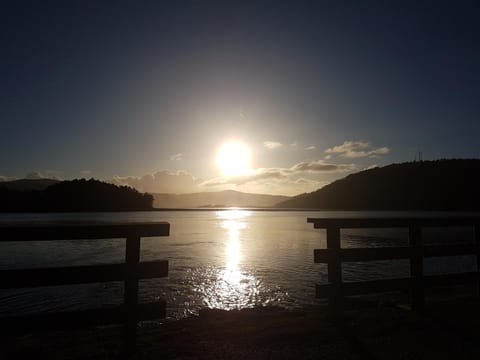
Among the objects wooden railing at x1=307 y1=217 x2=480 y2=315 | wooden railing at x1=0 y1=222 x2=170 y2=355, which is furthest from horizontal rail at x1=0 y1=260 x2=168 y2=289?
wooden railing at x1=307 y1=217 x2=480 y2=315

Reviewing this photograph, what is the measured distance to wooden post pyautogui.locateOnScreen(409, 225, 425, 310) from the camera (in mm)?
6668

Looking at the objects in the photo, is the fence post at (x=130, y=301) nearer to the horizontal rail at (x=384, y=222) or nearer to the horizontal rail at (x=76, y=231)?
the horizontal rail at (x=76, y=231)

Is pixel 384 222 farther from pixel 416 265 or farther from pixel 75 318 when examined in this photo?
pixel 75 318

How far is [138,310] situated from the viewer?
4.76 metres

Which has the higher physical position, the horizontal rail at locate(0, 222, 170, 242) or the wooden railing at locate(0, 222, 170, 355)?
the horizontal rail at locate(0, 222, 170, 242)

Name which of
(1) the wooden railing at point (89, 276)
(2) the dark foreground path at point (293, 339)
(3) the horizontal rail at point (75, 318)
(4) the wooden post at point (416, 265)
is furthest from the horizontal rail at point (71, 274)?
(4) the wooden post at point (416, 265)

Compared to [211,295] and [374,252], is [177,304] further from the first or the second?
[374,252]

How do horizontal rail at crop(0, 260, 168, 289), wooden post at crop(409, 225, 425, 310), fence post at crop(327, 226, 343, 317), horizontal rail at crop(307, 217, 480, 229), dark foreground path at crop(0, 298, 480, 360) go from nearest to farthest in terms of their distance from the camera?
horizontal rail at crop(0, 260, 168, 289) < dark foreground path at crop(0, 298, 480, 360) < fence post at crop(327, 226, 343, 317) < horizontal rail at crop(307, 217, 480, 229) < wooden post at crop(409, 225, 425, 310)

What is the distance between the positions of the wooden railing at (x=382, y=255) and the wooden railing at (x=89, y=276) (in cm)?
342

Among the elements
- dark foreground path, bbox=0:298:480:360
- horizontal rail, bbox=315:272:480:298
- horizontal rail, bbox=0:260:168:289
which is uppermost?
horizontal rail, bbox=0:260:168:289

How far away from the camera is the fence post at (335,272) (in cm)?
604

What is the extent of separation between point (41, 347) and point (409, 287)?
772 centimetres

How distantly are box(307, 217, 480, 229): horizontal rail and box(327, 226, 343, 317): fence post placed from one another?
0.54ft

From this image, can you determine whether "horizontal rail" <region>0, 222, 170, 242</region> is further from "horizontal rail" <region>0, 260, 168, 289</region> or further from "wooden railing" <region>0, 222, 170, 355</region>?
"horizontal rail" <region>0, 260, 168, 289</region>
